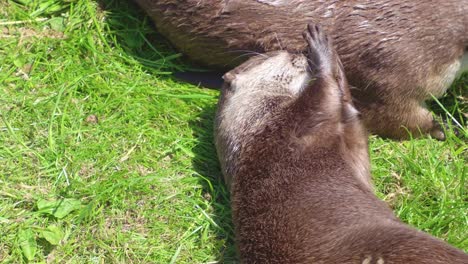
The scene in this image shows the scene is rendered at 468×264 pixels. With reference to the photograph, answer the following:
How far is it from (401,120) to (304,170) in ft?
2.66

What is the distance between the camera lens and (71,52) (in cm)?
409

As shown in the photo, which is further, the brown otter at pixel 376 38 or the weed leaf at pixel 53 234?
the brown otter at pixel 376 38

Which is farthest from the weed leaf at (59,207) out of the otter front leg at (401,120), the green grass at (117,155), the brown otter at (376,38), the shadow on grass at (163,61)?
the otter front leg at (401,120)

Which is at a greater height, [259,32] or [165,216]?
[259,32]

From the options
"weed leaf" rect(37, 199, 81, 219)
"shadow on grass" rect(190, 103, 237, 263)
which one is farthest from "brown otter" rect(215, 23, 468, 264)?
"weed leaf" rect(37, 199, 81, 219)

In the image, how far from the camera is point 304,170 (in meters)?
3.22

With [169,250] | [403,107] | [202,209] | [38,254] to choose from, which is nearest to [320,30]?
[403,107]

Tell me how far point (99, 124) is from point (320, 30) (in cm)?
112

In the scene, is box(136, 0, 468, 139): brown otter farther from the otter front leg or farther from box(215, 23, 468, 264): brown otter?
box(215, 23, 468, 264): brown otter

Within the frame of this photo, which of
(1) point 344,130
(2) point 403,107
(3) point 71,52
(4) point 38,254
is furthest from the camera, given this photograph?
(3) point 71,52

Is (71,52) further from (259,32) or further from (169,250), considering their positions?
(169,250)

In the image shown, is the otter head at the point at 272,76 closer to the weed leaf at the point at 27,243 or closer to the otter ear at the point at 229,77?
the otter ear at the point at 229,77

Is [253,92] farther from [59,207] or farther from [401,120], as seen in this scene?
[59,207]

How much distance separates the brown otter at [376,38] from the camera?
12.1 ft
